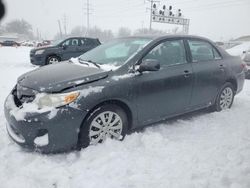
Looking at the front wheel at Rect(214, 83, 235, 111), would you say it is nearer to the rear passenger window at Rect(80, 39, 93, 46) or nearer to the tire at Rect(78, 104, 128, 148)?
the tire at Rect(78, 104, 128, 148)

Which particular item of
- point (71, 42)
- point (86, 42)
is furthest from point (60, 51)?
point (86, 42)

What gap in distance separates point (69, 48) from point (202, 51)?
368 inches

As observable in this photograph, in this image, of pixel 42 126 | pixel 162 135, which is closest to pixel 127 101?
pixel 162 135

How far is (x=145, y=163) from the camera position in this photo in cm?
343

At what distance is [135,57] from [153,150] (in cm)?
136

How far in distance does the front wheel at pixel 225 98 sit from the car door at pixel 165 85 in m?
1.04

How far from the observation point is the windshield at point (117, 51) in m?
4.26

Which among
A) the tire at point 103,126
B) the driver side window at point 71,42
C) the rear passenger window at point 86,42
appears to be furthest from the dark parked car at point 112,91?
the rear passenger window at point 86,42

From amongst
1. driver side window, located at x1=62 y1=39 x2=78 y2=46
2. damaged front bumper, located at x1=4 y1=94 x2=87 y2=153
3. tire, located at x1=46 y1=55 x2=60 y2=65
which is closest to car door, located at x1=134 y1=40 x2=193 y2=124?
damaged front bumper, located at x1=4 y1=94 x2=87 y2=153

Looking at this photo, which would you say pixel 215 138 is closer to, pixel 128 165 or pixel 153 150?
pixel 153 150

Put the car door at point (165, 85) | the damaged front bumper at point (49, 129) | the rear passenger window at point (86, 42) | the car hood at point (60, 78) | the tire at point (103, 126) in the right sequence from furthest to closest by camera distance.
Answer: the rear passenger window at point (86, 42), the car door at point (165, 85), the tire at point (103, 126), the car hood at point (60, 78), the damaged front bumper at point (49, 129)

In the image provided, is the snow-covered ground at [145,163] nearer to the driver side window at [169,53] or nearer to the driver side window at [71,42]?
the driver side window at [169,53]

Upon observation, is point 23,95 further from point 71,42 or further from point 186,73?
point 71,42

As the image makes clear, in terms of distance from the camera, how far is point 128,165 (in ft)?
11.0
